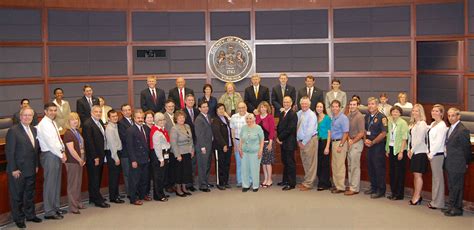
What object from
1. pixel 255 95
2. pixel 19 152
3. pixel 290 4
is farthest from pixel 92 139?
pixel 290 4

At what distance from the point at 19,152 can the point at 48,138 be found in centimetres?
48

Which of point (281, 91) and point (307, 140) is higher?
point (281, 91)

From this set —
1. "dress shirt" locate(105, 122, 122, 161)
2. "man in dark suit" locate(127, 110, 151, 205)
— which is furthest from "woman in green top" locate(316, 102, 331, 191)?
"dress shirt" locate(105, 122, 122, 161)

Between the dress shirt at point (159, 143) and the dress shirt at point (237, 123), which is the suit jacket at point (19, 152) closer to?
the dress shirt at point (159, 143)

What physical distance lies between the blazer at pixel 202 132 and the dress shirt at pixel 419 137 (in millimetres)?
3104

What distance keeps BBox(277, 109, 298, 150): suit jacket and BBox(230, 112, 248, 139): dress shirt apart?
59cm

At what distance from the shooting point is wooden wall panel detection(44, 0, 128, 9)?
12852mm

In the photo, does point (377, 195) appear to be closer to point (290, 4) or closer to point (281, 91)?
point (281, 91)

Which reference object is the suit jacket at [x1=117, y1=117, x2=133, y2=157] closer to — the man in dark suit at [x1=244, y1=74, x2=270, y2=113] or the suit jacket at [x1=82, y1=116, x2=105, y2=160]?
the suit jacket at [x1=82, y1=116, x2=105, y2=160]

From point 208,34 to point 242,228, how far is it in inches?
272

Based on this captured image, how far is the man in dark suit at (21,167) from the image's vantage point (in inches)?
295

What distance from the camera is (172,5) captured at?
1347 cm

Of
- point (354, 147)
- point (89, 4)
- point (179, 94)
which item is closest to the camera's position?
point (354, 147)

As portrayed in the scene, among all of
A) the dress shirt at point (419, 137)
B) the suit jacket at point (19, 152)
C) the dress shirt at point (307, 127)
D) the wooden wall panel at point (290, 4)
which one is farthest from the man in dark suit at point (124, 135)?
the wooden wall panel at point (290, 4)
